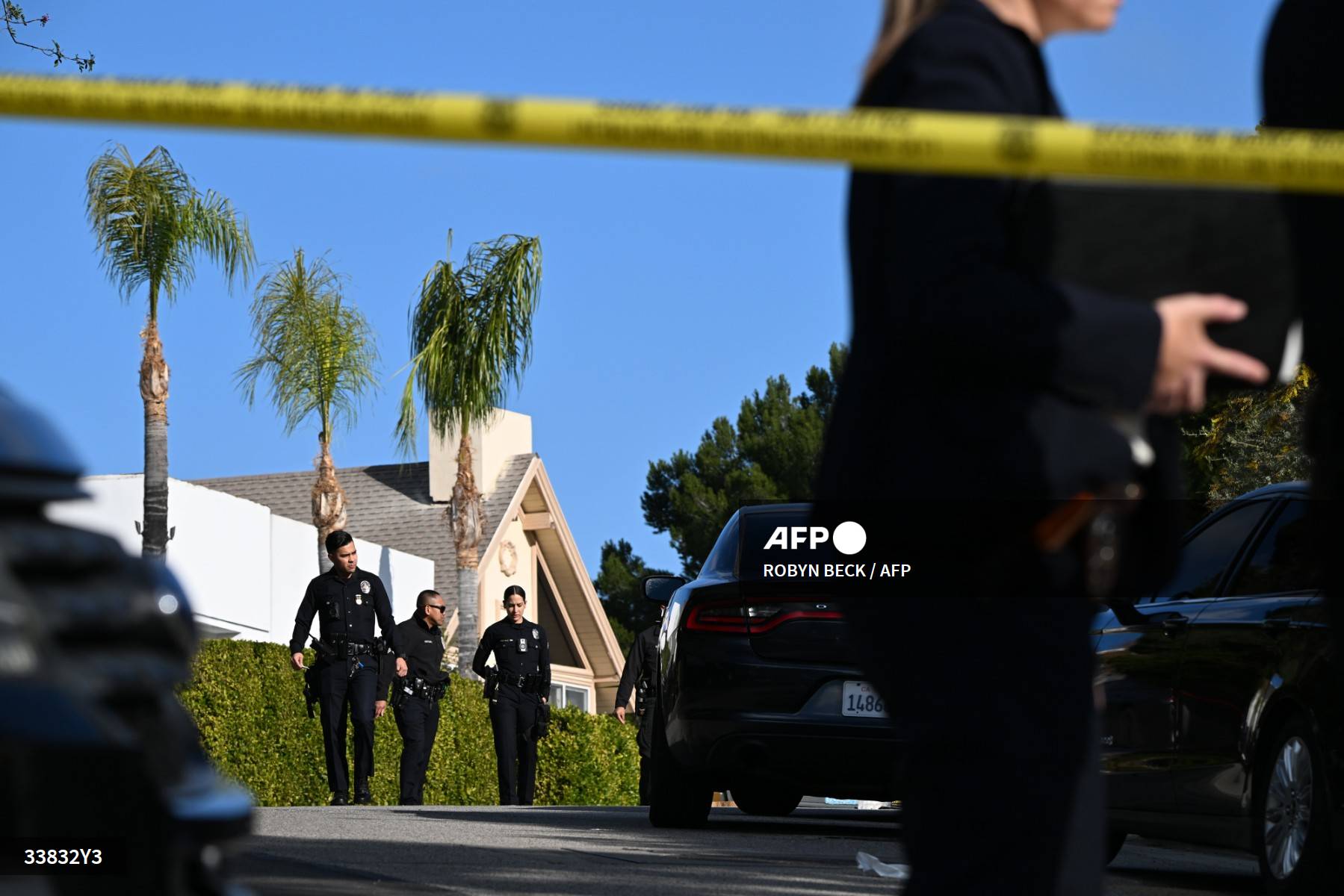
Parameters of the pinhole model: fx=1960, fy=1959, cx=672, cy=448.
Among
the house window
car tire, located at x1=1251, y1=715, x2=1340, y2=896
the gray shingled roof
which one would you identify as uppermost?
the gray shingled roof

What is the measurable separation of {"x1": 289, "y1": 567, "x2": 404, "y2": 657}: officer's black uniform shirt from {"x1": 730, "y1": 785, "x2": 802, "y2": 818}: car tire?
3179mm

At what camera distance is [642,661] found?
1884cm

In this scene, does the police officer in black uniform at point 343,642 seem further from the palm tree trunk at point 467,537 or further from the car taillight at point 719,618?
the palm tree trunk at point 467,537

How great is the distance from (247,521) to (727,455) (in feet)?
122

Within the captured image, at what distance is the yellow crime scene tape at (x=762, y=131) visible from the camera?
2002mm

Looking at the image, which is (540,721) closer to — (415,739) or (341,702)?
(415,739)

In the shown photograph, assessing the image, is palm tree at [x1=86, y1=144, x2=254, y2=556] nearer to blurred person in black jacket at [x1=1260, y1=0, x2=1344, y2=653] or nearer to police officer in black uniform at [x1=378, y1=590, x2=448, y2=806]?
police officer in black uniform at [x1=378, y1=590, x2=448, y2=806]

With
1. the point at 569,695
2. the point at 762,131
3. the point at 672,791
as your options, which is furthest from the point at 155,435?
the point at 762,131

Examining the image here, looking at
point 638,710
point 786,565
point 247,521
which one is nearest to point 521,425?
point 247,521

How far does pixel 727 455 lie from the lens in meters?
66.8

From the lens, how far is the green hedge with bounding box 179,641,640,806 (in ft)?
62.0

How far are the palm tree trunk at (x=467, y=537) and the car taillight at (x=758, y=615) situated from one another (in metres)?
25.8

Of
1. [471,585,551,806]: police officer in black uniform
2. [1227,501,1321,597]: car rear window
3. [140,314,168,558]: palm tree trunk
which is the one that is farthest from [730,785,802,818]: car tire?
[140,314,168,558]: palm tree trunk

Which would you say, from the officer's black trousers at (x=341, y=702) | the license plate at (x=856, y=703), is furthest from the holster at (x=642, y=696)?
the license plate at (x=856, y=703)
